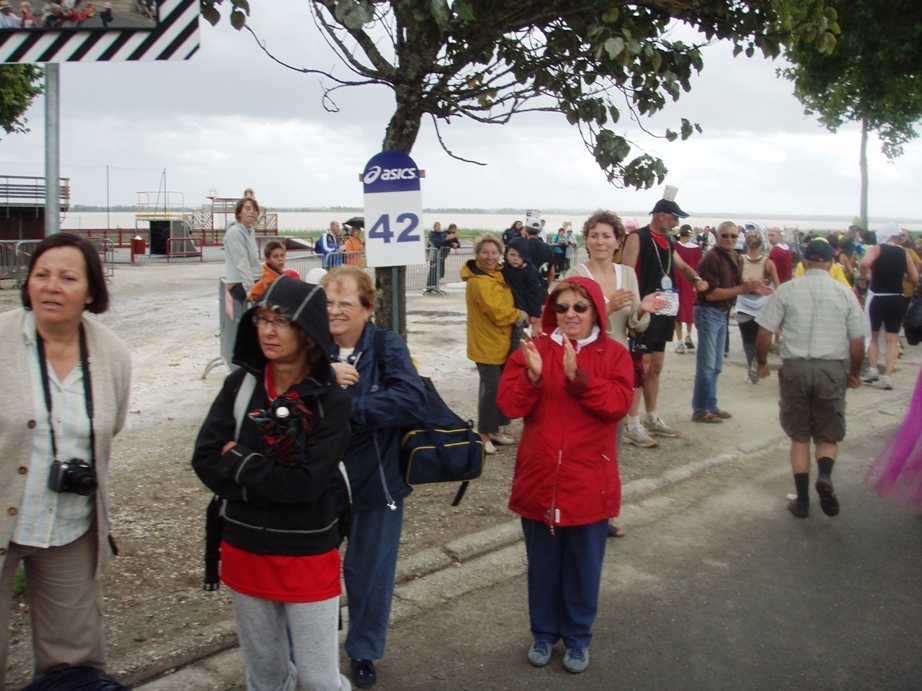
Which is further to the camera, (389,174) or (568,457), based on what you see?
(389,174)

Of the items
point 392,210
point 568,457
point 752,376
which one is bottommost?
point 752,376

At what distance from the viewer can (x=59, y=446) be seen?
2.88m

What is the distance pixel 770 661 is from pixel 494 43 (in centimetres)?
403

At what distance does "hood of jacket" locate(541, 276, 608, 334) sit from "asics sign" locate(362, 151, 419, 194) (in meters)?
1.71

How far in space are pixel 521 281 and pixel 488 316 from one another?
0.54 meters

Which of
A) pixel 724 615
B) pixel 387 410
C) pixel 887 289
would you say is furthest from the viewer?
pixel 887 289

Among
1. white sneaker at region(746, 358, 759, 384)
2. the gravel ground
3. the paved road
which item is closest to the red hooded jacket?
the paved road

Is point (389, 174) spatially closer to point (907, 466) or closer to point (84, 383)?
point (84, 383)

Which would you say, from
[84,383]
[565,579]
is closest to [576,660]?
[565,579]

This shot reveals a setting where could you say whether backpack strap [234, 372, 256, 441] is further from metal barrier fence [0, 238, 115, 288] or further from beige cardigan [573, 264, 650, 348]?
metal barrier fence [0, 238, 115, 288]

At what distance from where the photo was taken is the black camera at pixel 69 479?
2.82m

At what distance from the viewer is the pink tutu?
5.73 metres

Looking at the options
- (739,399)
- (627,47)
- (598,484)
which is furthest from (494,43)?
(739,399)

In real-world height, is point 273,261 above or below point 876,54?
below
